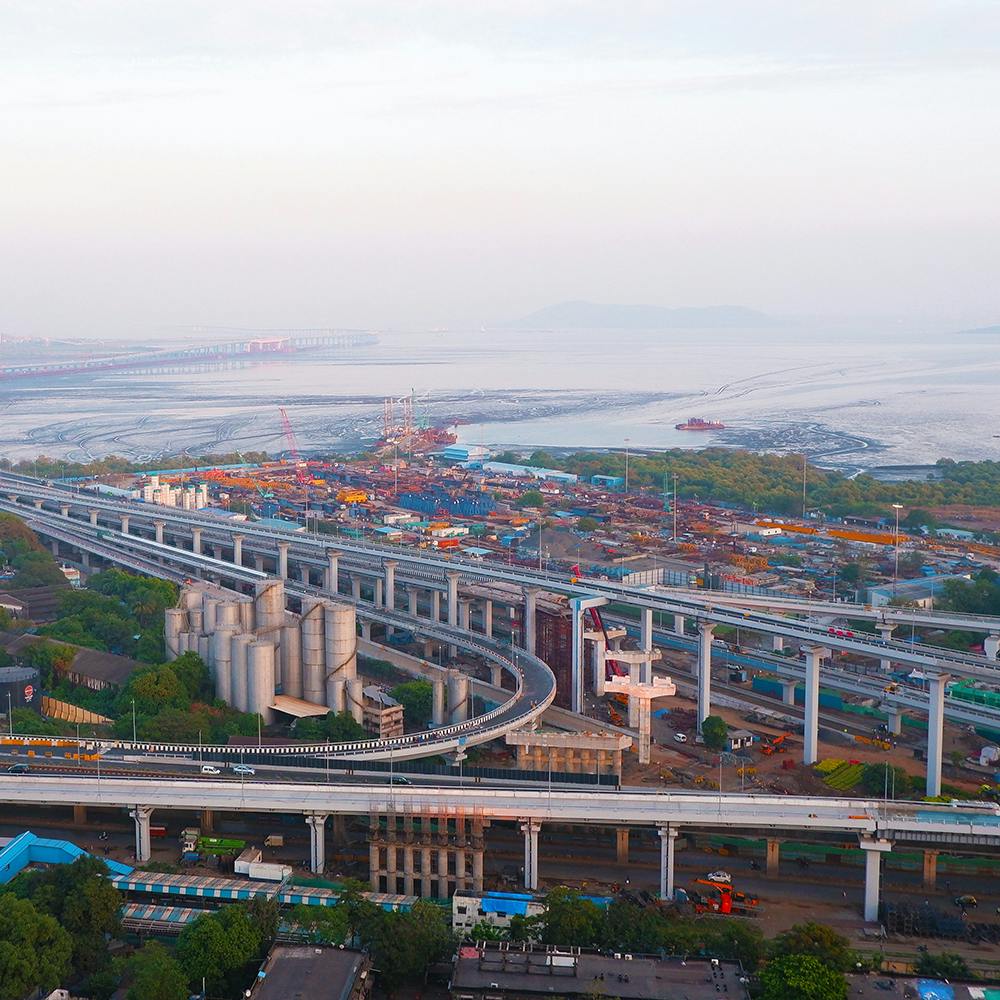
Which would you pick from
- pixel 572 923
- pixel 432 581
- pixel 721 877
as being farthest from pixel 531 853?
pixel 432 581

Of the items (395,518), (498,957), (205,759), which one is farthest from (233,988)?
(395,518)

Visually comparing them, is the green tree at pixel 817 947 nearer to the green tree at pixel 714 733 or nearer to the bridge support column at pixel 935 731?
the bridge support column at pixel 935 731

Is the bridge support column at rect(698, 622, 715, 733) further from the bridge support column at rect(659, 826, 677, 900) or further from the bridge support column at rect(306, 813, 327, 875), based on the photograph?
the bridge support column at rect(306, 813, 327, 875)

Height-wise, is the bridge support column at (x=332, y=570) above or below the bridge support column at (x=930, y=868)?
above

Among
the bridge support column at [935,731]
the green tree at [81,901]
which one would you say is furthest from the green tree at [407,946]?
A: the bridge support column at [935,731]

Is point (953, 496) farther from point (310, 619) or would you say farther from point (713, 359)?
point (713, 359)
